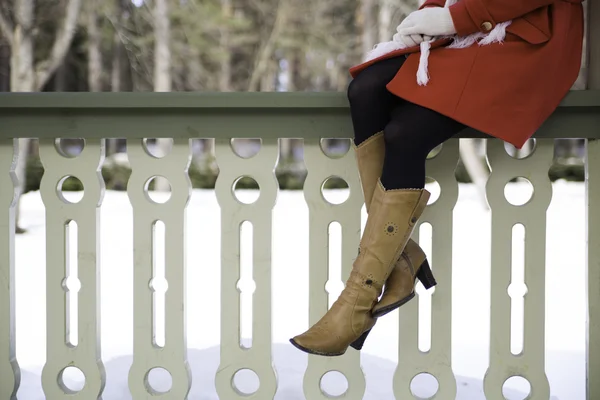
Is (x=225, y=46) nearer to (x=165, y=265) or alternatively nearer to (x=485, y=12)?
(x=165, y=265)

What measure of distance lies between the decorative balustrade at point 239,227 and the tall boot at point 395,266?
0.11m

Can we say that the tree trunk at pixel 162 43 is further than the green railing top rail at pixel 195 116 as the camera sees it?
Yes

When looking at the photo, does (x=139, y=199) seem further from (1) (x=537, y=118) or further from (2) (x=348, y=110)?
(1) (x=537, y=118)

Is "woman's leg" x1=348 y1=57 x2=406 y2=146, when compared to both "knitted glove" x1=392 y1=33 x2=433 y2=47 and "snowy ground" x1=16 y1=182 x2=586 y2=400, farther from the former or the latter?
"snowy ground" x1=16 y1=182 x2=586 y2=400

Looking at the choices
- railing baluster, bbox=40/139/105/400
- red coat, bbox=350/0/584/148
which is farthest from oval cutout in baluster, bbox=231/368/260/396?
red coat, bbox=350/0/584/148

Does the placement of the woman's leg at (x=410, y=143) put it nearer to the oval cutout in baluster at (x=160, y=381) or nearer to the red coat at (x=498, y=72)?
the red coat at (x=498, y=72)

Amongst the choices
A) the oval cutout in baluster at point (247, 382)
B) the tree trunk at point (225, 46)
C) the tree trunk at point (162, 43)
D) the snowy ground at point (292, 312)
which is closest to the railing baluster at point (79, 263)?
the snowy ground at point (292, 312)

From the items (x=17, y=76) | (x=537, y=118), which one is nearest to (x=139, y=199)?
(x=537, y=118)

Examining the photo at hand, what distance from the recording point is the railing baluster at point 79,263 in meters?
1.53

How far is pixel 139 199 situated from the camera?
1.53m

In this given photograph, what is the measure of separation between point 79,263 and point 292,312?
152 cm

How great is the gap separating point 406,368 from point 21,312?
2.01 metres

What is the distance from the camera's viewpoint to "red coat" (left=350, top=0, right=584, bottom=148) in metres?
1.23

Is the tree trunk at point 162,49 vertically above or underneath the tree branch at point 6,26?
above
